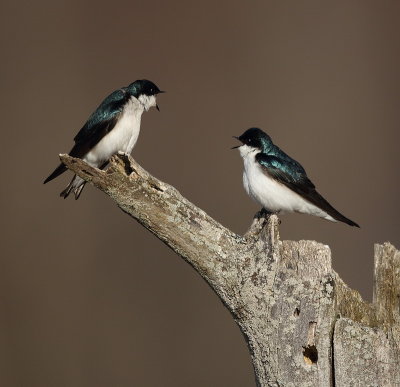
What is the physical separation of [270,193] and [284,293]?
0.91 m

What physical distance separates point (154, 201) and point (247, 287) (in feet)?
0.91

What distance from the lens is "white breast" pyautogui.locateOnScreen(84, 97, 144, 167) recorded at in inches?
119

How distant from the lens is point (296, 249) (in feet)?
6.07

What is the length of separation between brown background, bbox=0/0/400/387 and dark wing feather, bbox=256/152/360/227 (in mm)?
1109

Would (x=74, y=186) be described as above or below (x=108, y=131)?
below

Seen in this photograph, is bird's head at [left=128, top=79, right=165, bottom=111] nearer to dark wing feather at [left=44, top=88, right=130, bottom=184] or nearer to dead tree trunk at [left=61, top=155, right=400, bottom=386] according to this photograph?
dark wing feather at [left=44, top=88, right=130, bottom=184]

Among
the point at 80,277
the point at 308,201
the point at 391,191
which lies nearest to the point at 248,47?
the point at 391,191

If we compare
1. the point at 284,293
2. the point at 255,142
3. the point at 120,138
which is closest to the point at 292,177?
the point at 255,142

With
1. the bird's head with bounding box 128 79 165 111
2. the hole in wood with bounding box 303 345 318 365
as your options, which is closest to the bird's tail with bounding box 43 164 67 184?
the bird's head with bounding box 128 79 165 111

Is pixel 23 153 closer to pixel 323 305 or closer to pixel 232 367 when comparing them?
pixel 232 367

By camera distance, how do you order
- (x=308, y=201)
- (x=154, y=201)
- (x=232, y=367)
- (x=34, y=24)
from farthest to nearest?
1. (x=34, y=24)
2. (x=232, y=367)
3. (x=308, y=201)
4. (x=154, y=201)

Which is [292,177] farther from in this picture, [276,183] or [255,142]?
[255,142]

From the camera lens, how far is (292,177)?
276 centimetres

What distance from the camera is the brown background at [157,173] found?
12.4 ft
